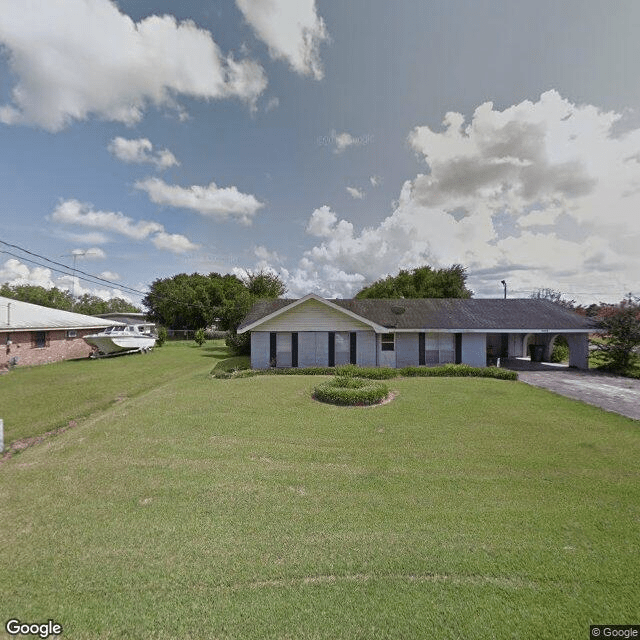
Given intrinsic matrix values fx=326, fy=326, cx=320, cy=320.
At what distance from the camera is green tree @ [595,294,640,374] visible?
18.2 m

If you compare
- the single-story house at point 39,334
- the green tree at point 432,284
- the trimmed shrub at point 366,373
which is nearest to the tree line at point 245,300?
the green tree at point 432,284

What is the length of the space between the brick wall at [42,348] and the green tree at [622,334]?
37.6 meters

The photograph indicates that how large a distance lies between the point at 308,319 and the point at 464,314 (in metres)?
10.8

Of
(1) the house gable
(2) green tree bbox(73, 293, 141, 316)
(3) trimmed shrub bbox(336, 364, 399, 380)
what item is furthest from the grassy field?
(2) green tree bbox(73, 293, 141, 316)

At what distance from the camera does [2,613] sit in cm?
351

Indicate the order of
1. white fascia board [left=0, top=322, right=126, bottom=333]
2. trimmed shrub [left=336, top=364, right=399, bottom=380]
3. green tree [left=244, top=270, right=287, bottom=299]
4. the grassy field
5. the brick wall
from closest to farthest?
the grassy field, trimmed shrub [left=336, top=364, right=399, bottom=380], white fascia board [left=0, top=322, right=126, bottom=333], the brick wall, green tree [left=244, top=270, right=287, bottom=299]

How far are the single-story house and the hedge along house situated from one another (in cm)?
1636

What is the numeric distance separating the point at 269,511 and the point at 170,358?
81.8 feet

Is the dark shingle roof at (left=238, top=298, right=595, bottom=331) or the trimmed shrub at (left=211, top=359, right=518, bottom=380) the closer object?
the trimmed shrub at (left=211, top=359, right=518, bottom=380)

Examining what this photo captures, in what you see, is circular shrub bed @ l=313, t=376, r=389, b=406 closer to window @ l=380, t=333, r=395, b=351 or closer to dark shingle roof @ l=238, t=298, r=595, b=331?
window @ l=380, t=333, r=395, b=351

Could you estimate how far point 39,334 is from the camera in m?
24.3

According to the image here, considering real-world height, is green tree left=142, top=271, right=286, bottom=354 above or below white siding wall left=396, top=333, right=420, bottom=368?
above

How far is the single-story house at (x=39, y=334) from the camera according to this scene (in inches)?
870

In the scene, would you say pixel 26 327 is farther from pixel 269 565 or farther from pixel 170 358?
pixel 269 565
